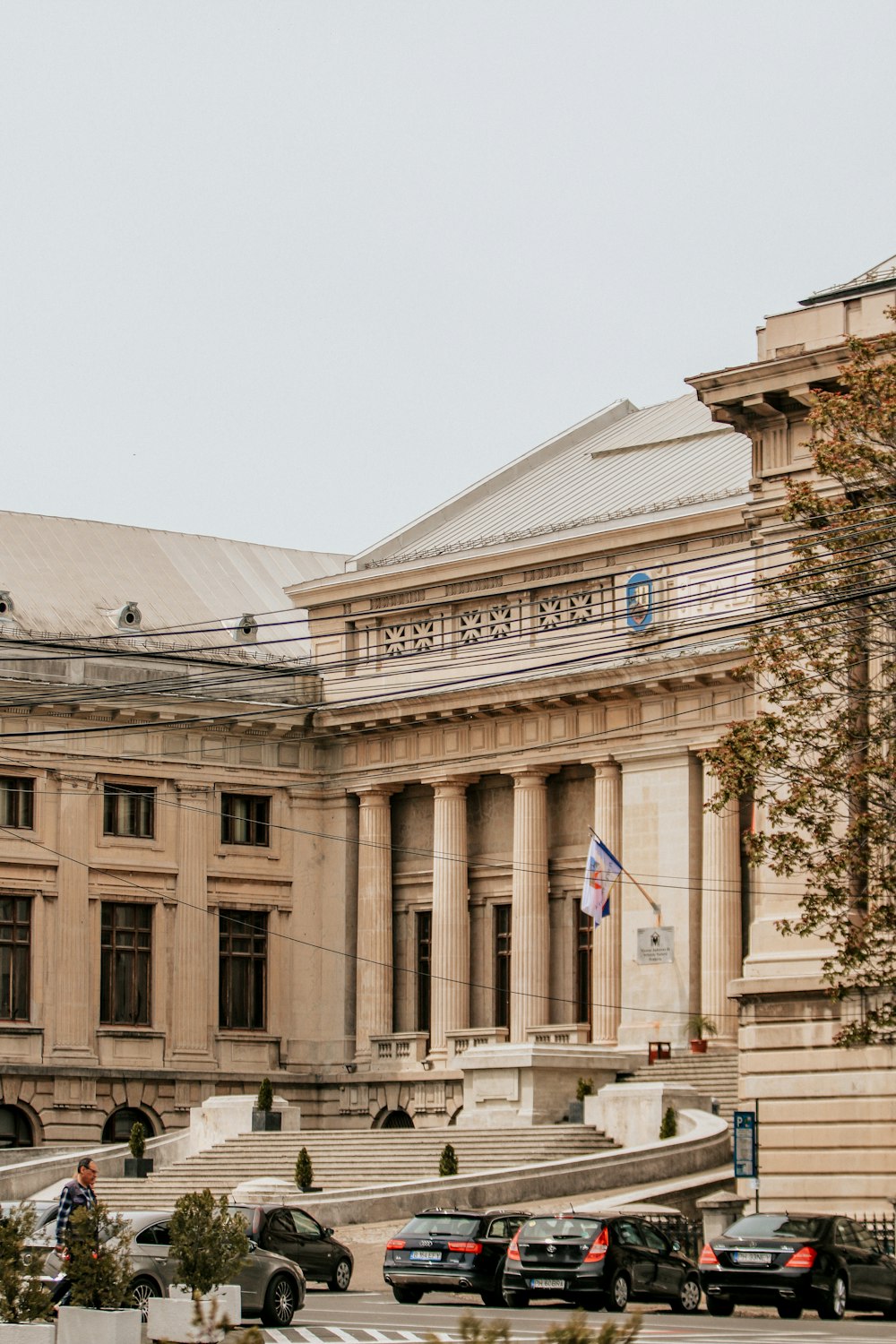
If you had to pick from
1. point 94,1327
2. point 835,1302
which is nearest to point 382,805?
point 835,1302

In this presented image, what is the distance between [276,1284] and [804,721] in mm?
10763

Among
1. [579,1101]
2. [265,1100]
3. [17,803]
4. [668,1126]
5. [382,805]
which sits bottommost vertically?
[668,1126]

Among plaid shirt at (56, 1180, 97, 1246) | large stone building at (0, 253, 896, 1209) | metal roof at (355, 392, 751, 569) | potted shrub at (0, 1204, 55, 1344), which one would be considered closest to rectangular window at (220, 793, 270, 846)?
large stone building at (0, 253, 896, 1209)

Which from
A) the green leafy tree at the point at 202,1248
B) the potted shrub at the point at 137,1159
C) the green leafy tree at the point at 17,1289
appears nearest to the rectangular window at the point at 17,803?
the potted shrub at the point at 137,1159

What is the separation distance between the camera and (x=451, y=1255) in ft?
132

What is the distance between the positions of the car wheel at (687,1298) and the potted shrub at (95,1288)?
13001mm

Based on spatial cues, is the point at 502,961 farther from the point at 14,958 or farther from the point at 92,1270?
the point at 92,1270

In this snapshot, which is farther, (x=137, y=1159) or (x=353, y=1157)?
(x=137, y=1159)

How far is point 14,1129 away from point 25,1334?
4777 cm

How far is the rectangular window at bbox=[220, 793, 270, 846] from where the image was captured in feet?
254

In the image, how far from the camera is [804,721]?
38219 mm

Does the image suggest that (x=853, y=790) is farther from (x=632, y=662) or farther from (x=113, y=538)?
(x=113, y=538)

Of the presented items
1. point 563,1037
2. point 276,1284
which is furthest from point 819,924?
point 563,1037

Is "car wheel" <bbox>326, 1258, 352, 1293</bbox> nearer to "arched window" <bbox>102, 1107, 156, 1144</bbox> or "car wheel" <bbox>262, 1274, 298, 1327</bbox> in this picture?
"car wheel" <bbox>262, 1274, 298, 1327</bbox>
